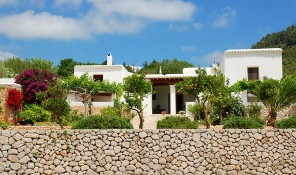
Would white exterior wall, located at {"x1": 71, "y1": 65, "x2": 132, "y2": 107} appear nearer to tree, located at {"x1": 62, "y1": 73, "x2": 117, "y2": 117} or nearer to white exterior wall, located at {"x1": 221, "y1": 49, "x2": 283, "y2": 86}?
tree, located at {"x1": 62, "y1": 73, "x2": 117, "y2": 117}

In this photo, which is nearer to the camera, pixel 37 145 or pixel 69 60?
pixel 37 145

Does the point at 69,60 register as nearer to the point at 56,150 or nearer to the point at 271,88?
the point at 271,88

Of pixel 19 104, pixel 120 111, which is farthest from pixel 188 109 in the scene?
pixel 19 104

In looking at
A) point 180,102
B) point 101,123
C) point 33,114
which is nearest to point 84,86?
point 33,114

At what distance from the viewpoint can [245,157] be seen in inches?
596

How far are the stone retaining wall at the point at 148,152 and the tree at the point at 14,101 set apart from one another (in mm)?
14759

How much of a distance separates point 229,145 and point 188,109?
1422 centimetres

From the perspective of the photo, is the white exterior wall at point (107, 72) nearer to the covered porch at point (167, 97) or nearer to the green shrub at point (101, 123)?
the covered porch at point (167, 97)

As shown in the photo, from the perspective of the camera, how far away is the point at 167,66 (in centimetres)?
6016

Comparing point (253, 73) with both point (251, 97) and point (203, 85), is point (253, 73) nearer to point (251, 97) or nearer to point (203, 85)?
point (251, 97)

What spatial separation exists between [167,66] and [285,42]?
1907 centimetres

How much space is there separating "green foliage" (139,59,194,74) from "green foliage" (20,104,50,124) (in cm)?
2720

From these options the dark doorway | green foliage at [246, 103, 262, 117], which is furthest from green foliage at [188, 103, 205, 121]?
the dark doorway

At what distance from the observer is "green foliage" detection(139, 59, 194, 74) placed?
57.8 meters
